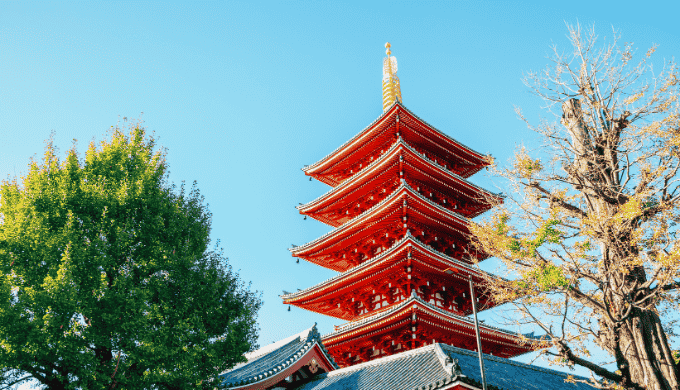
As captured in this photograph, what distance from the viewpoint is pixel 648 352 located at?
21.8ft

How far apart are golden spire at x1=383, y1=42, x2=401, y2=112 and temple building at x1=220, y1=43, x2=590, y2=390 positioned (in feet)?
0.26

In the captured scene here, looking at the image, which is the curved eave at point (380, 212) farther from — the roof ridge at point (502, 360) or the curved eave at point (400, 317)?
the roof ridge at point (502, 360)

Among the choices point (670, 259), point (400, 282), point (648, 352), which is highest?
point (400, 282)

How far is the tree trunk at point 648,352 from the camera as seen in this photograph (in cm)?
646

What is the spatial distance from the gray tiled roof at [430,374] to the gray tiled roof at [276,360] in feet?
3.04

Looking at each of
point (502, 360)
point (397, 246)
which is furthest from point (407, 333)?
point (502, 360)

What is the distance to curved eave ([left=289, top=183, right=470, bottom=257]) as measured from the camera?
57.1 feet

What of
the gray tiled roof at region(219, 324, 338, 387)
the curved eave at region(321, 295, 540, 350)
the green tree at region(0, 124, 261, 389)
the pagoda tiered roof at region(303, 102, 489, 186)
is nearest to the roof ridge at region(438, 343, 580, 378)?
the curved eave at region(321, 295, 540, 350)

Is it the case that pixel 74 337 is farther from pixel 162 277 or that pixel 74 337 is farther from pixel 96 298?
pixel 162 277

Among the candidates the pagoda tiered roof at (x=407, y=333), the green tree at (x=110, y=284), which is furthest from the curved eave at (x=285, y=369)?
the pagoda tiered roof at (x=407, y=333)

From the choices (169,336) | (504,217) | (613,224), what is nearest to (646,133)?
(613,224)

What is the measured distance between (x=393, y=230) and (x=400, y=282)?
2.31 metres

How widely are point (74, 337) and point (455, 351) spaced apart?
8.87m

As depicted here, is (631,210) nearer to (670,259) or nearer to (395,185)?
(670,259)
